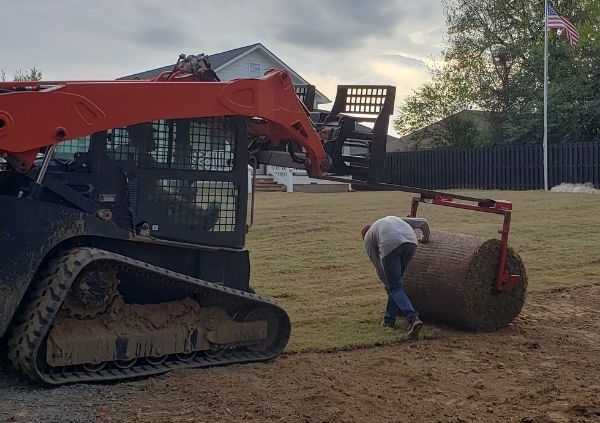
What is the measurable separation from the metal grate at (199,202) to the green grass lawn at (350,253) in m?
1.47

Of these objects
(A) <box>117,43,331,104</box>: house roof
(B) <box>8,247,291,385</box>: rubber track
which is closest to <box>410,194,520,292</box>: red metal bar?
(B) <box>8,247,291,385</box>: rubber track

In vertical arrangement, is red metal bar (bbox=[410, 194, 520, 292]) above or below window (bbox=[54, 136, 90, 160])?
below

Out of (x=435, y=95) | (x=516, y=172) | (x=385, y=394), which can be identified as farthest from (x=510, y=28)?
(x=385, y=394)

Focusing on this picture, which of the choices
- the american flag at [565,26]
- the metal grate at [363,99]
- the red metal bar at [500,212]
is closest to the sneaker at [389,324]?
the red metal bar at [500,212]

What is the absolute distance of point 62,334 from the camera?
17.8 feet

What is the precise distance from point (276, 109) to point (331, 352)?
2.28 m

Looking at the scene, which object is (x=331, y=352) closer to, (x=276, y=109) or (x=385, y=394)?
(x=385, y=394)

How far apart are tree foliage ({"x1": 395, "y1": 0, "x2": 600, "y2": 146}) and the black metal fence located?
11.9ft

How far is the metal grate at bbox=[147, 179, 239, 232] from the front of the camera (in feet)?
20.1

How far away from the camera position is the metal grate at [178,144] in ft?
19.6

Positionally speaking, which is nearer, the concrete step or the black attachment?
the black attachment

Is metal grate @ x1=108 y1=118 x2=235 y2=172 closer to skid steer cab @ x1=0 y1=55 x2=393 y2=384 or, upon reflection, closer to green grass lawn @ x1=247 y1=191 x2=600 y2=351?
skid steer cab @ x1=0 y1=55 x2=393 y2=384

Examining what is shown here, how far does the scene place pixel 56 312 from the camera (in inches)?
207

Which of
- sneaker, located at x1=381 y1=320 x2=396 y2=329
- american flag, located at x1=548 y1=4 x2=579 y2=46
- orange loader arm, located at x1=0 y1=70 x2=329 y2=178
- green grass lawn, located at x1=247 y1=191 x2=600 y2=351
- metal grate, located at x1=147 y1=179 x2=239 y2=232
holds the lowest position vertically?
sneaker, located at x1=381 y1=320 x2=396 y2=329
